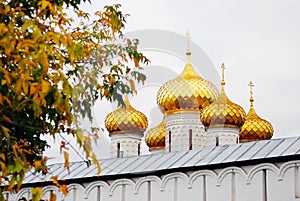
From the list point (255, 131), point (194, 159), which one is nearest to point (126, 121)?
point (255, 131)

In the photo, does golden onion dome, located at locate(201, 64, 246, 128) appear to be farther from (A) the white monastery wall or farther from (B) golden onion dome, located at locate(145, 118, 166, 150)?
(A) the white monastery wall

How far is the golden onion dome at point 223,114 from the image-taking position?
67.2 feet

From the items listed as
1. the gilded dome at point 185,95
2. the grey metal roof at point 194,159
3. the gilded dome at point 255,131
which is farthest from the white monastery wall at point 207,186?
the gilded dome at point 255,131

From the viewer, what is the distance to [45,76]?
5969 mm

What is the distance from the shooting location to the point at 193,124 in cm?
2131

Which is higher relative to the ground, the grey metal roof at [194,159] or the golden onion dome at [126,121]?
the golden onion dome at [126,121]

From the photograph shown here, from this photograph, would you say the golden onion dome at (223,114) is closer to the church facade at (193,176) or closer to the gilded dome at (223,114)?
the gilded dome at (223,114)

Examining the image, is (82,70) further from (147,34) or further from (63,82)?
(147,34)

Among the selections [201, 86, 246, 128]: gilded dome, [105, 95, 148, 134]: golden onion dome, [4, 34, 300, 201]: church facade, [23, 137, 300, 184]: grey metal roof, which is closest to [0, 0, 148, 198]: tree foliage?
[4, 34, 300, 201]: church facade

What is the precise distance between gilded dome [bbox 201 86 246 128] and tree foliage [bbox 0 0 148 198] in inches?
Result: 476

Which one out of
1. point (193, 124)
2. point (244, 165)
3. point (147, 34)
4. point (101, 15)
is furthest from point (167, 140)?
point (101, 15)

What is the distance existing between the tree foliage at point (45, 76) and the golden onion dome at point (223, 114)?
39.6ft

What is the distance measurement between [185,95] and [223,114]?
1132 millimetres

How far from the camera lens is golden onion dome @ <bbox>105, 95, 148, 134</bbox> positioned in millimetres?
22047
